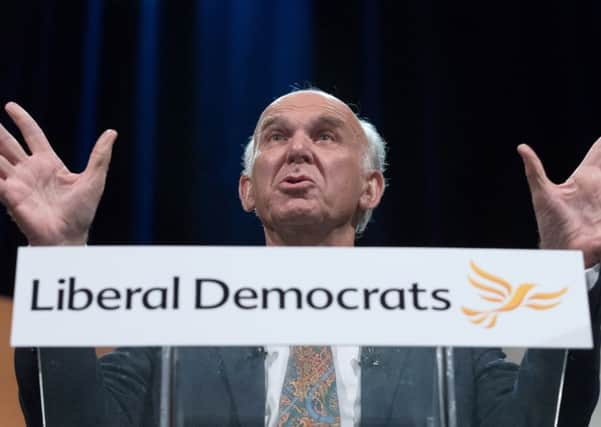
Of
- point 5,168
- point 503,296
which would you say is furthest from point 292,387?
point 5,168

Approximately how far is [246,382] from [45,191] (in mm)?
427

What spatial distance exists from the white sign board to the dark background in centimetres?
220

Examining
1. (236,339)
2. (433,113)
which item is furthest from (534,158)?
(433,113)

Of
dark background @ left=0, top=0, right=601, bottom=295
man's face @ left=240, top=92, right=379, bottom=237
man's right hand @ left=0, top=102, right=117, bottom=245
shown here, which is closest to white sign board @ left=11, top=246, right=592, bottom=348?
man's right hand @ left=0, top=102, right=117, bottom=245

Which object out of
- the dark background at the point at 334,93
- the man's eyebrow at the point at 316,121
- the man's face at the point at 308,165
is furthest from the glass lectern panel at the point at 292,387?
the dark background at the point at 334,93

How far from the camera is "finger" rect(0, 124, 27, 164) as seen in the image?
120cm

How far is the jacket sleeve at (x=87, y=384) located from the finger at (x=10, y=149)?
29 cm

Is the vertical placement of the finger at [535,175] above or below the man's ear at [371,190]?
below

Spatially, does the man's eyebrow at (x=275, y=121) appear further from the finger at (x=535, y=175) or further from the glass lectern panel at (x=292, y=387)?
the glass lectern panel at (x=292, y=387)

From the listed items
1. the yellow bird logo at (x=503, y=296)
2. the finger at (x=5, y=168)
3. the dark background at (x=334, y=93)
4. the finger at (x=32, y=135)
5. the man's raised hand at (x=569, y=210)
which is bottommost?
the yellow bird logo at (x=503, y=296)

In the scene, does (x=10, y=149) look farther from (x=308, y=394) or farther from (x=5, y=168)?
(x=308, y=394)

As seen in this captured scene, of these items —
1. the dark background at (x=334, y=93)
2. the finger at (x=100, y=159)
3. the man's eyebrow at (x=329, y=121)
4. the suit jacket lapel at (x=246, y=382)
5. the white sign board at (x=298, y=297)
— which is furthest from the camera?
the dark background at (x=334, y=93)

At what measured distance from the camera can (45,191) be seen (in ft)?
3.92

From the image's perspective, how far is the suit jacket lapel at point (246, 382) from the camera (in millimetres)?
964
